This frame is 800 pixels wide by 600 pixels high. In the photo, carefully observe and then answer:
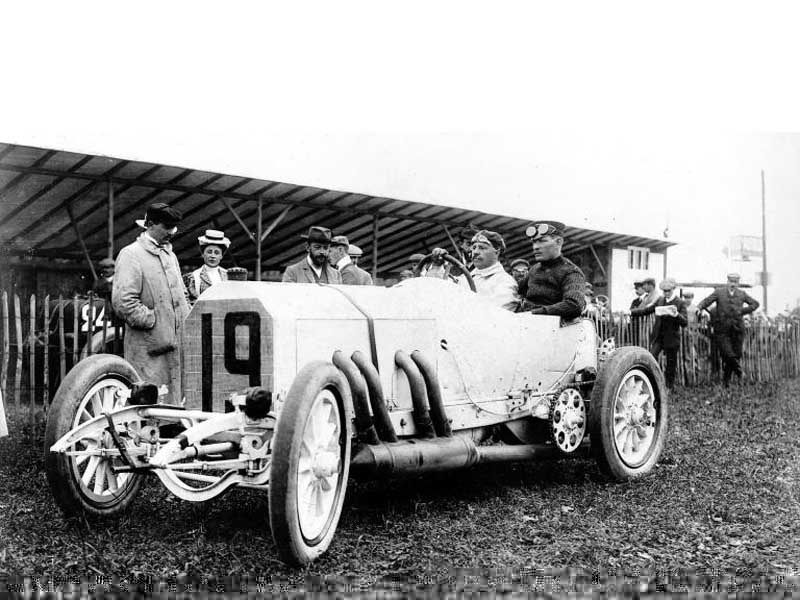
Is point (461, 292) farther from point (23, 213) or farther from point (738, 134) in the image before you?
point (23, 213)

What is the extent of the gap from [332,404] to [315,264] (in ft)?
12.3

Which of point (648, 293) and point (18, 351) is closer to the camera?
point (18, 351)

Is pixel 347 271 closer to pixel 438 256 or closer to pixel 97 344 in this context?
pixel 97 344

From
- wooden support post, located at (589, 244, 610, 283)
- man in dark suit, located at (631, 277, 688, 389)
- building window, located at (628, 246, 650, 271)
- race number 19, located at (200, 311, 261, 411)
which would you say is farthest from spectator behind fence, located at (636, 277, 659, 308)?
race number 19, located at (200, 311, 261, 411)

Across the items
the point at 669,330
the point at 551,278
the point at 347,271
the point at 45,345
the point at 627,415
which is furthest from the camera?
the point at 669,330

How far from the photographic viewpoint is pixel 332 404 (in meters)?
3.57

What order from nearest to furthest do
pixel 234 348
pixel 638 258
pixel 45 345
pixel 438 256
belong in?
1. pixel 234 348
2. pixel 438 256
3. pixel 45 345
4. pixel 638 258

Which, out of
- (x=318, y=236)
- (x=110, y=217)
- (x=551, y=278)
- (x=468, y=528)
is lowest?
(x=468, y=528)

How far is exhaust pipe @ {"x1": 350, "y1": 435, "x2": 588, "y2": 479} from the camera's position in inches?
152

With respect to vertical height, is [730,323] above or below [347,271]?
below

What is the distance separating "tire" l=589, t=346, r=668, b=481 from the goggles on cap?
3.37 ft

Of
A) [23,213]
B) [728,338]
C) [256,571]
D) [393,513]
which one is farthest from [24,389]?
[728,338]

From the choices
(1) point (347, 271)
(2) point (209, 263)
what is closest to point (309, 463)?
(2) point (209, 263)

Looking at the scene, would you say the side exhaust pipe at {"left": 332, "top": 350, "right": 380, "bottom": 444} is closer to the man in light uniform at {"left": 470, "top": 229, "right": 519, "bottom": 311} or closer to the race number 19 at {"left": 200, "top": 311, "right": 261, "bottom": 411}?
the race number 19 at {"left": 200, "top": 311, "right": 261, "bottom": 411}
